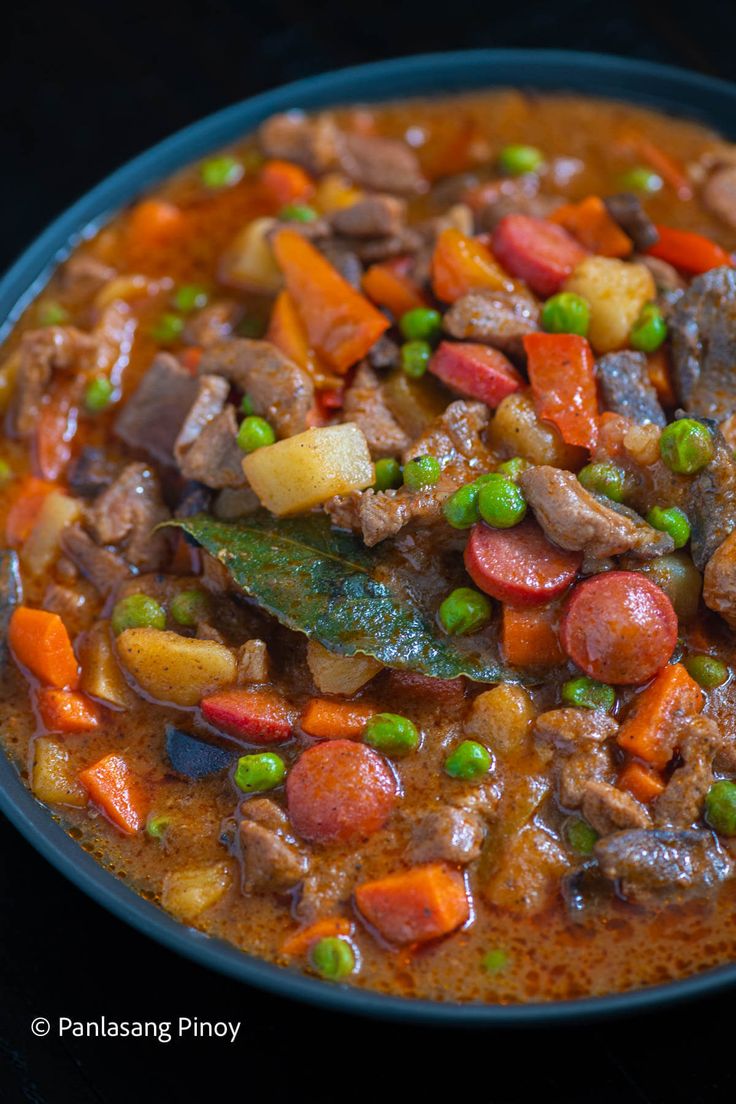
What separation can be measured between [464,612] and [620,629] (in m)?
0.49

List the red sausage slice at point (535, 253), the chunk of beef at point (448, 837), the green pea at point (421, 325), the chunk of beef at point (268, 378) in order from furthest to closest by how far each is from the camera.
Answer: the red sausage slice at point (535, 253), the green pea at point (421, 325), the chunk of beef at point (268, 378), the chunk of beef at point (448, 837)

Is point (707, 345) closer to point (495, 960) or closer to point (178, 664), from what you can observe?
point (178, 664)

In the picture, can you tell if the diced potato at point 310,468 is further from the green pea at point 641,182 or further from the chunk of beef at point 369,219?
the green pea at point 641,182

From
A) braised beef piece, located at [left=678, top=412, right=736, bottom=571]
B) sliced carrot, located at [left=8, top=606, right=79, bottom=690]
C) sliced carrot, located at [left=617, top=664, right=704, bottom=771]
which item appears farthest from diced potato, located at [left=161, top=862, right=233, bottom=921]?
braised beef piece, located at [left=678, top=412, right=736, bottom=571]

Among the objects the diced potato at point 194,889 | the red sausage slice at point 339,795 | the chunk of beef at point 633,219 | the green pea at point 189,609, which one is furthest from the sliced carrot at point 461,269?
the diced potato at point 194,889

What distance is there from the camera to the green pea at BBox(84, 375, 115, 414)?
194 inches

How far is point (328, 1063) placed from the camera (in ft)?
11.9

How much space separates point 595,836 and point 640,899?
0.21m

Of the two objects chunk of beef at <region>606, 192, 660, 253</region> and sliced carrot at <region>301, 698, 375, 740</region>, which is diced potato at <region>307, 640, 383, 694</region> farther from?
chunk of beef at <region>606, 192, 660, 253</region>

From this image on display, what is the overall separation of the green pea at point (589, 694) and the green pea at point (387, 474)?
0.93 meters

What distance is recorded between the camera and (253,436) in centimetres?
429

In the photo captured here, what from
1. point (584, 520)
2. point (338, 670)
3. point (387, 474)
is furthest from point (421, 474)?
point (338, 670)

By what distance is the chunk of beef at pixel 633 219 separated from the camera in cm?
493

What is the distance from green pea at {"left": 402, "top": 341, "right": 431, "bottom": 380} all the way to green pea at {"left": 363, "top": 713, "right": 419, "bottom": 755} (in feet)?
4.40
